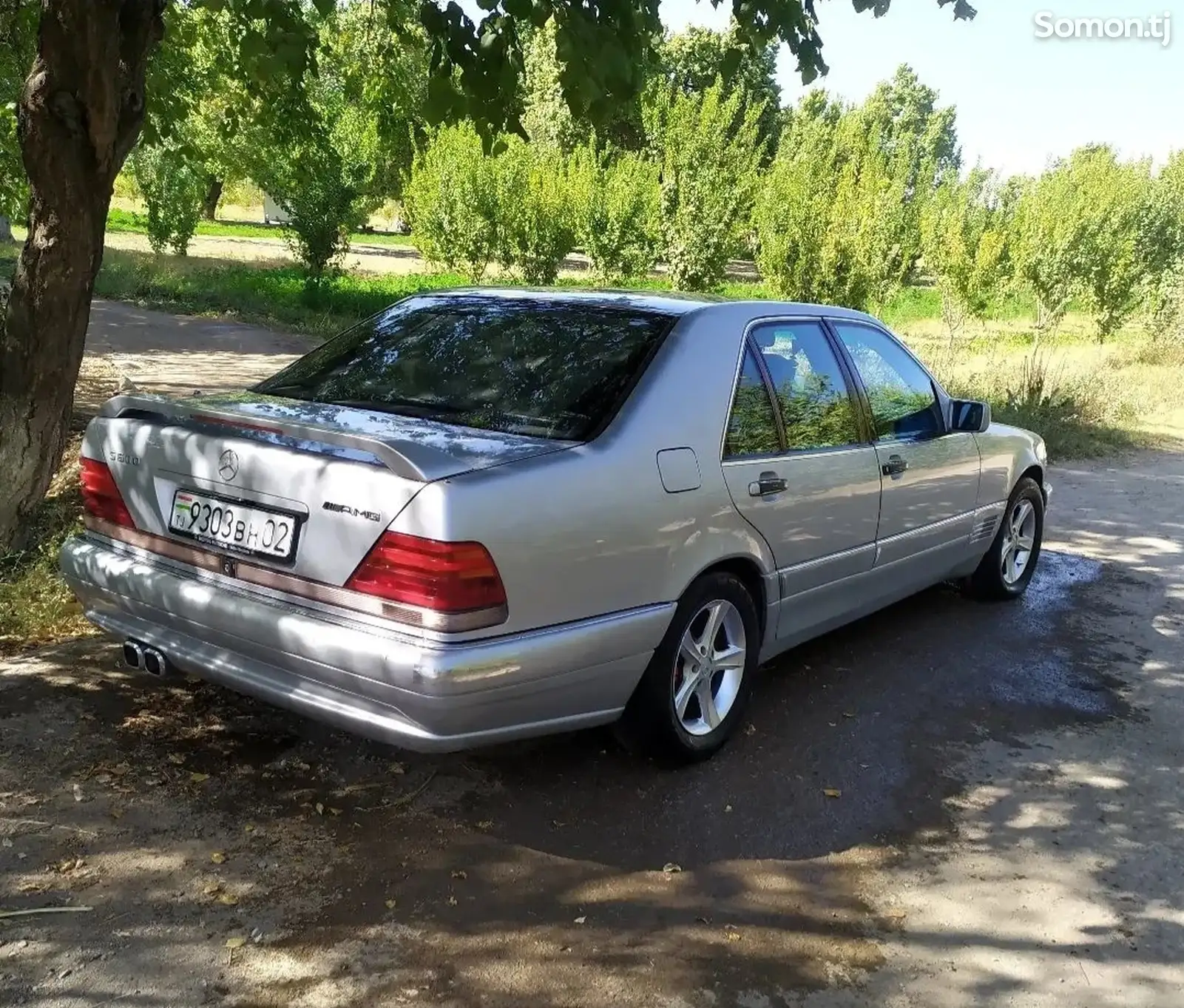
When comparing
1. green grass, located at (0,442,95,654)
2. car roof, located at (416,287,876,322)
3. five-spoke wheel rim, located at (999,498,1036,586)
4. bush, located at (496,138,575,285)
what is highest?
bush, located at (496,138,575,285)

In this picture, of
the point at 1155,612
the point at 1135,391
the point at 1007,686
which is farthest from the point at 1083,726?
the point at 1135,391

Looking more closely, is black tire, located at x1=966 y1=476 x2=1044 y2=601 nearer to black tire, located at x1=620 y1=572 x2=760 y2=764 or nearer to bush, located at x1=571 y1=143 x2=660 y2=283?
→ black tire, located at x1=620 y1=572 x2=760 y2=764

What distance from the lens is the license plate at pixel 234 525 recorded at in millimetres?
3090

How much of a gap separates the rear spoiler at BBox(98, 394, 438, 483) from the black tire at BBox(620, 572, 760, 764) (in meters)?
1.06

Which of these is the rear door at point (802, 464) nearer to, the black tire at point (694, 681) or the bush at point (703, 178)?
the black tire at point (694, 681)

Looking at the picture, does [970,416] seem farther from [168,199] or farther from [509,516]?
[168,199]

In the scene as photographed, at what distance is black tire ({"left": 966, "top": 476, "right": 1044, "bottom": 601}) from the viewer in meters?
6.12

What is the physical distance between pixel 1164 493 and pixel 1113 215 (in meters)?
13.6

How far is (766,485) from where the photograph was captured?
3891mm

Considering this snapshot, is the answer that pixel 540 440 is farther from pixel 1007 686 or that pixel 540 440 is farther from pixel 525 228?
pixel 525 228

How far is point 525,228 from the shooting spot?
2639cm

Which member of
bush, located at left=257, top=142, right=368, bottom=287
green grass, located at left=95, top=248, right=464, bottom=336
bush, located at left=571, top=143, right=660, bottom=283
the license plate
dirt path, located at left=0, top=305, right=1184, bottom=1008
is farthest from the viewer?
bush, located at left=571, top=143, right=660, bottom=283

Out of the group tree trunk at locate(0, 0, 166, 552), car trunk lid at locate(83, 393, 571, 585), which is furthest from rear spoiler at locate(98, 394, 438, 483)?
tree trunk at locate(0, 0, 166, 552)

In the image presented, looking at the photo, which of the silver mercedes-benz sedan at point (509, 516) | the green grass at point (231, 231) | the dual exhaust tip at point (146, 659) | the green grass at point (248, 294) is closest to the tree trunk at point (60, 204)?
the silver mercedes-benz sedan at point (509, 516)
